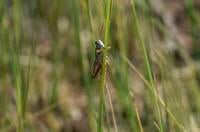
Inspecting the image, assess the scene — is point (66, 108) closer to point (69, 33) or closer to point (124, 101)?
point (69, 33)

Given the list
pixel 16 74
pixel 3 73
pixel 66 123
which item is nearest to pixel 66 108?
pixel 66 123

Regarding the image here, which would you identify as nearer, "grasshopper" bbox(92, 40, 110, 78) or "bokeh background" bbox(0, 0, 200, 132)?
"grasshopper" bbox(92, 40, 110, 78)

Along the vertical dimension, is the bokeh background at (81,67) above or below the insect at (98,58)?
below

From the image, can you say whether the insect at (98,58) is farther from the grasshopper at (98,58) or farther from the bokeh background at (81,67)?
the bokeh background at (81,67)

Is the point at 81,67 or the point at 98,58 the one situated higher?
the point at 98,58

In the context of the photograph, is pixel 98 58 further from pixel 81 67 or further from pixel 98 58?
pixel 81 67

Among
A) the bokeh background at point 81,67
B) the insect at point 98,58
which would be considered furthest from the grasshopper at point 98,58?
the bokeh background at point 81,67

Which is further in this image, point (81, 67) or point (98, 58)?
point (81, 67)

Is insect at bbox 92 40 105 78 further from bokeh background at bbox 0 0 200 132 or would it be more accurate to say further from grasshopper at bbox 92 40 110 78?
bokeh background at bbox 0 0 200 132

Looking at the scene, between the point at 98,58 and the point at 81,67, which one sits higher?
the point at 98,58

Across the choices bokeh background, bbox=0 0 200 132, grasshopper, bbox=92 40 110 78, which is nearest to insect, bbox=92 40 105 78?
grasshopper, bbox=92 40 110 78

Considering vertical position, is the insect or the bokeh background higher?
the insect

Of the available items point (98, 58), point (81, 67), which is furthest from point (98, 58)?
point (81, 67)
